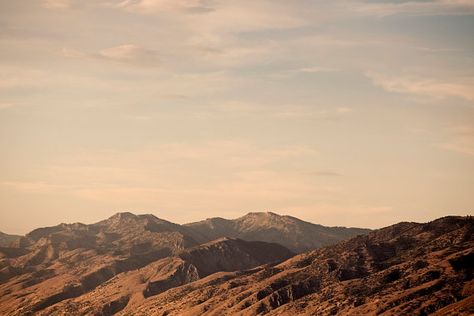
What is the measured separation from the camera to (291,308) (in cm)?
19500

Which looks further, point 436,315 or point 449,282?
point 449,282

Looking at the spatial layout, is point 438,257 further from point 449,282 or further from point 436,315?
point 436,315

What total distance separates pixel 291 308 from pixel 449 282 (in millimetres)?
48072

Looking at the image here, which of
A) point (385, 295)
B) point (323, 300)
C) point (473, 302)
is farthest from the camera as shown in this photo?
point (323, 300)

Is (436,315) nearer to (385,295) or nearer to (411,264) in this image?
(385,295)

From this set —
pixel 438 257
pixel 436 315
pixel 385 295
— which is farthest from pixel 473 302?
pixel 438 257

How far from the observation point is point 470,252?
18838 cm

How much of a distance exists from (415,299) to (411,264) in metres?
33.1

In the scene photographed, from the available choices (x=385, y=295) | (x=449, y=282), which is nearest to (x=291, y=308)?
(x=385, y=295)

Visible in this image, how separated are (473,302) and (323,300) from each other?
52306 millimetres

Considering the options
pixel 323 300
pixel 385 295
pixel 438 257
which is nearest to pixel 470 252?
pixel 438 257

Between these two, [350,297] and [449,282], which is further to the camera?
[350,297]

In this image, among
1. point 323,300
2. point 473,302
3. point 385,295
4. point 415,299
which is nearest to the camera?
point 473,302

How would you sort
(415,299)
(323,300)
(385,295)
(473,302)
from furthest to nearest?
1. (323,300)
2. (385,295)
3. (415,299)
4. (473,302)
